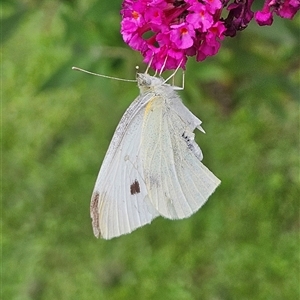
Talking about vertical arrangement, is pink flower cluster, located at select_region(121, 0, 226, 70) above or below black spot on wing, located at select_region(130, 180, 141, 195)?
above

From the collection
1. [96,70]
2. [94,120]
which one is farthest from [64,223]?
[96,70]

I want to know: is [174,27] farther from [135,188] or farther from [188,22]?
[135,188]

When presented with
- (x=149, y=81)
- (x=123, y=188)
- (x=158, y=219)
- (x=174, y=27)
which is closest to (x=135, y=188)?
(x=123, y=188)

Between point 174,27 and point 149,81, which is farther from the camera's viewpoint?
point 149,81

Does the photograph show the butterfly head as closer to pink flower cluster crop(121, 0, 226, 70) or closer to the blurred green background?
pink flower cluster crop(121, 0, 226, 70)

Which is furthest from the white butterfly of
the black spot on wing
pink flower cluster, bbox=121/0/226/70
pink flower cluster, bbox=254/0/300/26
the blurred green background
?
the blurred green background

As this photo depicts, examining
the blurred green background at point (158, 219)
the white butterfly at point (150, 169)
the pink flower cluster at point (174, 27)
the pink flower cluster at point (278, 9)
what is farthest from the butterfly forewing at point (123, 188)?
the blurred green background at point (158, 219)

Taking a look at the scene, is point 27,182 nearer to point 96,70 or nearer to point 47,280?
point 47,280
